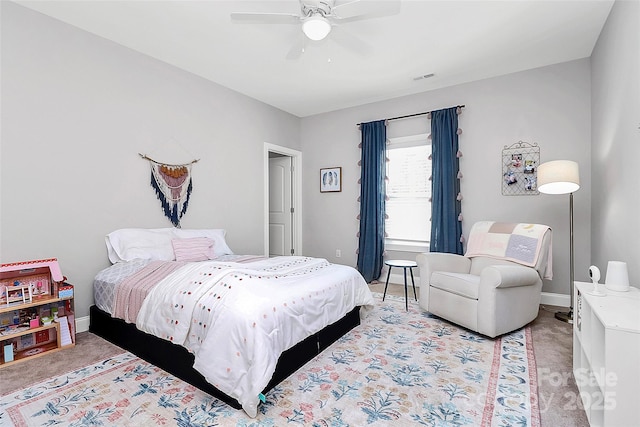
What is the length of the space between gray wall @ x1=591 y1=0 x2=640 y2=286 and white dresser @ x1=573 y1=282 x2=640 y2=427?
2.11 feet

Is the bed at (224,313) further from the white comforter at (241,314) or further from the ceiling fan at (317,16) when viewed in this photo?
the ceiling fan at (317,16)

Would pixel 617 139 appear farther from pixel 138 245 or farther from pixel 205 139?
pixel 138 245

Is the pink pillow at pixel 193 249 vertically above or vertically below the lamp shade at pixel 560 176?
below

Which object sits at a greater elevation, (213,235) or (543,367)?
(213,235)

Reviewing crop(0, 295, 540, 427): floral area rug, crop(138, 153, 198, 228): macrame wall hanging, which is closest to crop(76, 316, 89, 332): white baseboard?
crop(0, 295, 540, 427): floral area rug

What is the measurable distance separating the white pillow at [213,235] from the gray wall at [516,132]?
2088 millimetres

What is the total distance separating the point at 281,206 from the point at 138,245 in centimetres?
277

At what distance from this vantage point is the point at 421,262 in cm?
315

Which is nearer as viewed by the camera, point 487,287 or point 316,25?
point 316,25

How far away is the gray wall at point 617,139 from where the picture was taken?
197 cm

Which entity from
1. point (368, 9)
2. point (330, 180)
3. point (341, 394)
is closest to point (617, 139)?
point (368, 9)

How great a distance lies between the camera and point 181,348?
1.96 meters

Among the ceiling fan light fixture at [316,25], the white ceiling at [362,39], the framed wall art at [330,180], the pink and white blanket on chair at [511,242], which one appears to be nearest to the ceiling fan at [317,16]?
the ceiling fan light fixture at [316,25]

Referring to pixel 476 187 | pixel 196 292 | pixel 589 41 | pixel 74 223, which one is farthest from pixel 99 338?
pixel 589 41
